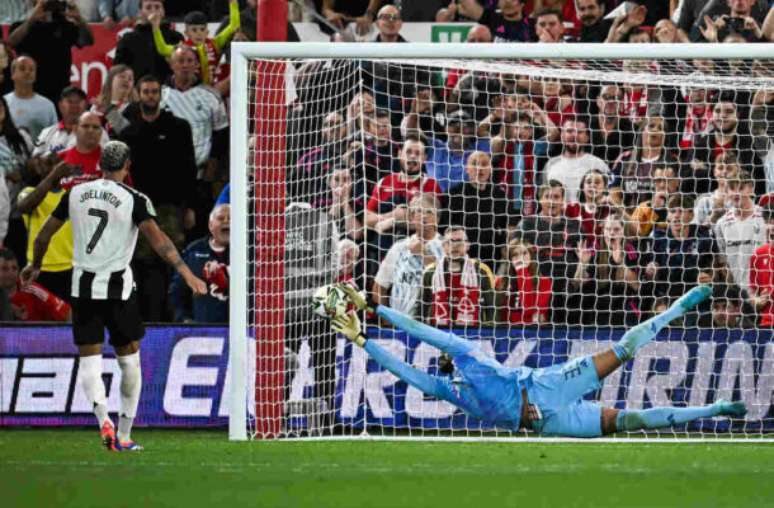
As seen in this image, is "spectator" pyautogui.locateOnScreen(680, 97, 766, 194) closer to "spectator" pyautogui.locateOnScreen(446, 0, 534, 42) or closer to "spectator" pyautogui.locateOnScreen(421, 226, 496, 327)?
"spectator" pyautogui.locateOnScreen(421, 226, 496, 327)

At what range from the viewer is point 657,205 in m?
14.7

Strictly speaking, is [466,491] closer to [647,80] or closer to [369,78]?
[647,80]

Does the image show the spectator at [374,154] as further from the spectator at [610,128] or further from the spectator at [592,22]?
the spectator at [592,22]

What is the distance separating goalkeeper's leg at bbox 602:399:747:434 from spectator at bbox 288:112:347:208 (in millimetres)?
3689

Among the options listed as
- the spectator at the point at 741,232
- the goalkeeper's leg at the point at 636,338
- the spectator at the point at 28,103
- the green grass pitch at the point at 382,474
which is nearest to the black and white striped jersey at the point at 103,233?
the green grass pitch at the point at 382,474

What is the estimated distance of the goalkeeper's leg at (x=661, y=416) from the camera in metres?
12.0

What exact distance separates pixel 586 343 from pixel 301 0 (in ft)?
19.0

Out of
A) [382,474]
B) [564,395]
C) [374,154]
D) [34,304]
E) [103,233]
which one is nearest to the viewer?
[382,474]

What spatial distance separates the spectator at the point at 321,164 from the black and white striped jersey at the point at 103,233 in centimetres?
301

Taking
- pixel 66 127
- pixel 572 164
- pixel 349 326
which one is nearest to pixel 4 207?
pixel 66 127

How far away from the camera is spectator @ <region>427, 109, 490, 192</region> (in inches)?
586

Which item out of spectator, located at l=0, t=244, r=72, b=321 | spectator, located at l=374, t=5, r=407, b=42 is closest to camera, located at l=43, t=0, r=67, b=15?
spectator, located at l=0, t=244, r=72, b=321

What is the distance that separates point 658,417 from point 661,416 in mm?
27

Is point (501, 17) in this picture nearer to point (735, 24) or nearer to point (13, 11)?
point (735, 24)
